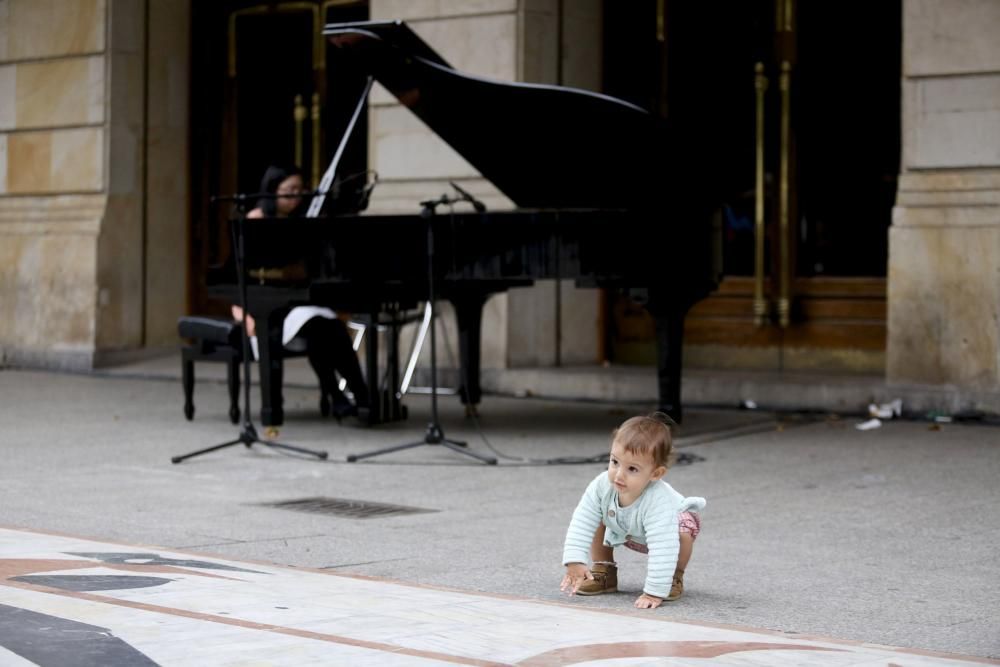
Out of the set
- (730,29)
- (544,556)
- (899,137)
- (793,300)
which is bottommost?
(544,556)

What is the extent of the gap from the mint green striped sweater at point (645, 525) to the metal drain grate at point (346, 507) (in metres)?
2.06

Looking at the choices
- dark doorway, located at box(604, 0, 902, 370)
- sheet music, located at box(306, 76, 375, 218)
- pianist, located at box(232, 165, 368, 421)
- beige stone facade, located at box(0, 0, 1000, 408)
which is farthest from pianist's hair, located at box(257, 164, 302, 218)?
dark doorway, located at box(604, 0, 902, 370)

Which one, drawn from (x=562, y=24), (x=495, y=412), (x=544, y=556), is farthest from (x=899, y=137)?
(x=544, y=556)

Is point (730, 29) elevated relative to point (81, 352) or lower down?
elevated

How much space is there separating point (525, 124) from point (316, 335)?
2173 millimetres

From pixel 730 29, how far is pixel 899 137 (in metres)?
1.75

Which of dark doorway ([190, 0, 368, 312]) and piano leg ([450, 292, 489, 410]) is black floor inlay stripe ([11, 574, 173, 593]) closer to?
piano leg ([450, 292, 489, 410])

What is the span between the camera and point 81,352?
629 inches

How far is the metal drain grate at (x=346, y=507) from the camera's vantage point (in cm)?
746

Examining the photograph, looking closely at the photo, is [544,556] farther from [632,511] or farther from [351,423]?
[351,423]

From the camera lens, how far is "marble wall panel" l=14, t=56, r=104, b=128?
16078 millimetres

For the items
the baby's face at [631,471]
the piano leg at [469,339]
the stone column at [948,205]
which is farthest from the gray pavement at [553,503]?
the stone column at [948,205]

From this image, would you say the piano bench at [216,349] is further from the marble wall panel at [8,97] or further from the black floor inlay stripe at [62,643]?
the black floor inlay stripe at [62,643]

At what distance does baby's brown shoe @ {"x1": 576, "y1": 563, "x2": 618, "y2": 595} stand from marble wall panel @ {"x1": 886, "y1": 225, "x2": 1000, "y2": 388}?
628cm
